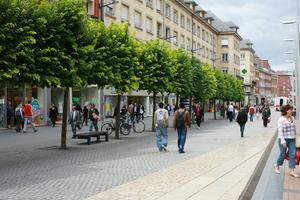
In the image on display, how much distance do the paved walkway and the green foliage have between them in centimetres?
846

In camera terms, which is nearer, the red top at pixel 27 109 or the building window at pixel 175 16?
the red top at pixel 27 109

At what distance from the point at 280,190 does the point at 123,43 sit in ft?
43.5

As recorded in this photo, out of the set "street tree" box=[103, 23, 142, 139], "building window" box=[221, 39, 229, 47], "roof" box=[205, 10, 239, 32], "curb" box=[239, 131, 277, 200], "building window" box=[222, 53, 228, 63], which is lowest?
"curb" box=[239, 131, 277, 200]

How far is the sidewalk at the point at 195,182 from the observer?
8.09 metres

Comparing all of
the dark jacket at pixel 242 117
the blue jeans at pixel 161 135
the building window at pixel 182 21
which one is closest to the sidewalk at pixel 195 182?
the blue jeans at pixel 161 135

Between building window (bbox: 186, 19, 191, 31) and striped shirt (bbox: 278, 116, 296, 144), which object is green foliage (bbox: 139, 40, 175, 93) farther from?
building window (bbox: 186, 19, 191, 31)

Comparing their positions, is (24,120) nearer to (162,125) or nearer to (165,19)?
(162,125)

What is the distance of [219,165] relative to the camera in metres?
12.2

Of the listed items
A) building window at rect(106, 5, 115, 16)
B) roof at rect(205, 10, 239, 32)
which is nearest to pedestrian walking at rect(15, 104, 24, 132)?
building window at rect(106, 5, 115, 16)

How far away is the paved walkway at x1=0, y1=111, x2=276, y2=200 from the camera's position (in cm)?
849

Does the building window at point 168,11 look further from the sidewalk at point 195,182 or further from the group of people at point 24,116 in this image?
the sidewalk at point 195,182

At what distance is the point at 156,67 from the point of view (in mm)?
26609

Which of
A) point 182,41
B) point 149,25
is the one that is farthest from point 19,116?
point 182,41

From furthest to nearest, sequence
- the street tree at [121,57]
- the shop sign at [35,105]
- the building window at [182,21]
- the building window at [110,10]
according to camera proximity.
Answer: the building window at [182,21] < the building window at [110,10] < the shop sign at [35,105] < the street tree at [121,57]
